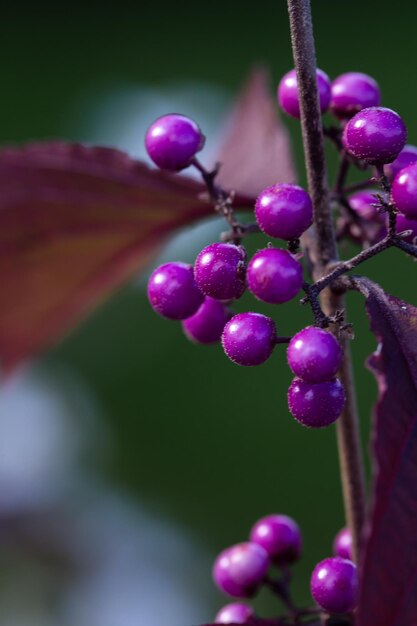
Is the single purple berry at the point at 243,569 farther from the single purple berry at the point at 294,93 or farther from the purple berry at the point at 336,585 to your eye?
the single purple berry at the point at 294,93

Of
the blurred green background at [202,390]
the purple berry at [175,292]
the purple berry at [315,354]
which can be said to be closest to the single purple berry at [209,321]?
the purple berry at [175,292]

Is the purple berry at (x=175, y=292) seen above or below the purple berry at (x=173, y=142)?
below

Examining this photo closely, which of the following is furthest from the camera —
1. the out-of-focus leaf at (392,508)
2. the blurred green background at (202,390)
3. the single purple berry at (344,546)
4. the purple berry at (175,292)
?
the blurred green background at (202,390)

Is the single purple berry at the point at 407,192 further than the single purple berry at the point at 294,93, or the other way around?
the single purple berry at the point at 294,93

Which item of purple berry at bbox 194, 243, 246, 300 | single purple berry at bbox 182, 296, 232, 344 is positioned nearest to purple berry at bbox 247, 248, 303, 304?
purple berry at bbox 194, 243, 246, 300

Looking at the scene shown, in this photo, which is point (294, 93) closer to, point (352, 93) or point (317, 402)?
point (352, 93)

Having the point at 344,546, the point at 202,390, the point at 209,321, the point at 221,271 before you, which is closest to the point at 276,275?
the point at 221,271
